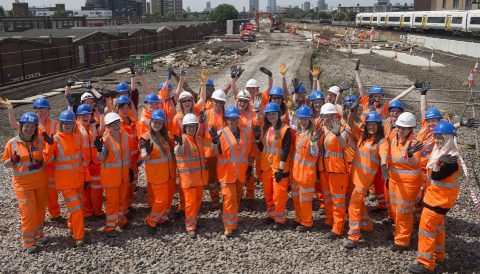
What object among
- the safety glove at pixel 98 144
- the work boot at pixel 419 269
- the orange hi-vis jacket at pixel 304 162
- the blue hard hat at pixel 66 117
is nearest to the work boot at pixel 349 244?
the work boot at pixel 419 269

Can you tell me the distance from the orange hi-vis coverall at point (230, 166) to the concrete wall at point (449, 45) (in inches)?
1205

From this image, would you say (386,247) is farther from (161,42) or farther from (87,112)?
(161,42)

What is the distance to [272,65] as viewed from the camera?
29828 millimetres

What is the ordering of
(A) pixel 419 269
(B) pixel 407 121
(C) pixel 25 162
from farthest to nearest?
(C) pixel 25 162
(B) pixel 407 121
(A) pixel 419 269

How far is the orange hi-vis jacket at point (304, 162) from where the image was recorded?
5.96 m

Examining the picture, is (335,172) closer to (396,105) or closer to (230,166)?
(230,166)

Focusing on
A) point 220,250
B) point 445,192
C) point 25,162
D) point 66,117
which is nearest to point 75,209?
point 25,162

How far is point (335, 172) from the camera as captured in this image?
19.3 ft

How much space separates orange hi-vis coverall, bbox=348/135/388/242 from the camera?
5738 millimetres

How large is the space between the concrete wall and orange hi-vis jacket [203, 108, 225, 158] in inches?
1191

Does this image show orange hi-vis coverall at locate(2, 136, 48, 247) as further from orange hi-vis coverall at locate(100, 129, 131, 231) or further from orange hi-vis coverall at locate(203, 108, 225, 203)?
orange hi-vis coverall at locate(203, 108, 225, 203)

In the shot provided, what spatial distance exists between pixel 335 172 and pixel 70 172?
146 inches

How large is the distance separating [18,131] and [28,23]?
215 ft

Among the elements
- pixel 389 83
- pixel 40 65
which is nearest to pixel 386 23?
pixel 389 83
